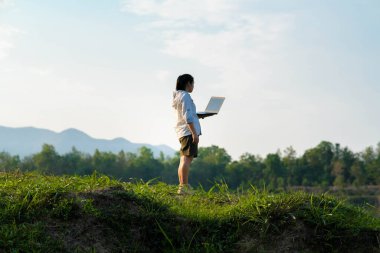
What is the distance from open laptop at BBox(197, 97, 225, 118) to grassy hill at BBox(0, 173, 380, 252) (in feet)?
5.14

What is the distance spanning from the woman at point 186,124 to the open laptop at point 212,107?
0.13 m

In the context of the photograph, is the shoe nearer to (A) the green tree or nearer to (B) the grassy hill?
(B) the grassy hill

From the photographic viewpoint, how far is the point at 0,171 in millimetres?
7719

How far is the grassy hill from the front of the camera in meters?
5.07

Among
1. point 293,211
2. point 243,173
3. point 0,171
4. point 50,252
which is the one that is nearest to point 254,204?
point 293,211

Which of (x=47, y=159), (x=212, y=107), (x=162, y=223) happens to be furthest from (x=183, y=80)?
(x=47, y=159)

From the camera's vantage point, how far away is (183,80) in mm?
7328

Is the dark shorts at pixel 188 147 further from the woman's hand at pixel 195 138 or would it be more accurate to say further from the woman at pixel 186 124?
the woman's hand at pixel 195 138

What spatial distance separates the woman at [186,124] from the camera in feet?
23.0

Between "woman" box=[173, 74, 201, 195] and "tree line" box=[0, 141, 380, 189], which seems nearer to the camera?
"woman" box=[173, 74, 201, 195]

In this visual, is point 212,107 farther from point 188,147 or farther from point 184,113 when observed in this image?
point 188,147

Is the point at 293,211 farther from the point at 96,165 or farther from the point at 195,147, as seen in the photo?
the point at 96,165

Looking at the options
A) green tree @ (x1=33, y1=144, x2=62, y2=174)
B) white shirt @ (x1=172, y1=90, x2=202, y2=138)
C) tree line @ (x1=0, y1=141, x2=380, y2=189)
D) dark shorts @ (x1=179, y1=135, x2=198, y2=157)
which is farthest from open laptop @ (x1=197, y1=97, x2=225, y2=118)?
tree line @ (x1=0, y1=141, x2=380, y2=189)

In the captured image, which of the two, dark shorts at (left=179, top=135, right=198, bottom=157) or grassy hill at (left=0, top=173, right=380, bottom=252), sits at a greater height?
dark shorts at (left=179, top=135, right=198, bottom=157)
